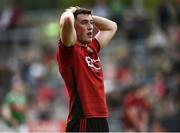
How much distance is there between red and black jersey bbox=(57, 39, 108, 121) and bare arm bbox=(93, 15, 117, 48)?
32.7 inches

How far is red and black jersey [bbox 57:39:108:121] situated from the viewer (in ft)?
31.1

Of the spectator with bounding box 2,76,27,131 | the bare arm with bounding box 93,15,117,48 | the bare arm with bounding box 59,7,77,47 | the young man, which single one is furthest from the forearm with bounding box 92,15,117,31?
the spectator with bounding box 2,76,27,131

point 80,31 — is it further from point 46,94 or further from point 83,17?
point 46,94

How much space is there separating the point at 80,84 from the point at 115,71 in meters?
13.2

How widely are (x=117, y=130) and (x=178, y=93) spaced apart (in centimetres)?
175

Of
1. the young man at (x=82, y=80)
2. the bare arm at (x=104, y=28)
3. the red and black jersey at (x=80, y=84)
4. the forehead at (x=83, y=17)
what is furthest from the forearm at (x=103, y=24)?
the red and black jersey at (x=80, y=84)

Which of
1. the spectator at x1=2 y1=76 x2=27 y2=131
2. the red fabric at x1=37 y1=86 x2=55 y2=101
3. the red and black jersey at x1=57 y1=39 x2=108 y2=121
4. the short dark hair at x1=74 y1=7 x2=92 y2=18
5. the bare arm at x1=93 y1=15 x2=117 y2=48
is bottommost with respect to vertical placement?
A: the red fabric at x1=37 y1=86 x2=55 y2=101

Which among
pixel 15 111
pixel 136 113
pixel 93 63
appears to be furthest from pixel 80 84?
pixel 15 111

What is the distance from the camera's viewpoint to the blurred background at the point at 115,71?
18.0 m

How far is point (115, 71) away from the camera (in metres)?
22.7

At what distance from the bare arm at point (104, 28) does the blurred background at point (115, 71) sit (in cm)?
572

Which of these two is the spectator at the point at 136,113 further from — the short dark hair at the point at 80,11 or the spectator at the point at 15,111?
the short dark hair at the point at 80,11

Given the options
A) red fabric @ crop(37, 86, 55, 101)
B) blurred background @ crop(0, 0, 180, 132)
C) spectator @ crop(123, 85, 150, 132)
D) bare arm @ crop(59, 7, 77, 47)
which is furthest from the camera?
red fabric @ crop(37, 86, 55, 101)

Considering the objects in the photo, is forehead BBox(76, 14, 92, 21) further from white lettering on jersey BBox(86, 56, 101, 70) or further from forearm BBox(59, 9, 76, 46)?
white lettering on jersey BBox(86, 56, 101, 70)
